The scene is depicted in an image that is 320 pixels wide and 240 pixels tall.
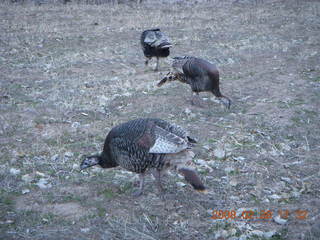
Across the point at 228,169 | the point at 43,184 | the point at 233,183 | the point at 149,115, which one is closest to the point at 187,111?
the point at 149,115

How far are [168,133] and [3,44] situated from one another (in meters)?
8.07

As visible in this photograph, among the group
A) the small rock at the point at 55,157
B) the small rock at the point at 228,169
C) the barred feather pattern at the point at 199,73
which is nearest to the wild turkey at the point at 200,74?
the barred feather pattern at the point at 199,73

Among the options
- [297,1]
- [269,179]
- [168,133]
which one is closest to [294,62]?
[269,179]

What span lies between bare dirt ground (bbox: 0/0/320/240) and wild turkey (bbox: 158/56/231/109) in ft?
1.07

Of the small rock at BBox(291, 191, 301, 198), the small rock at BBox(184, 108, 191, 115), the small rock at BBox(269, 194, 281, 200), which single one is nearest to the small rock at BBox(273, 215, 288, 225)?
the small rock at BBox(269, 194, 281, 200)

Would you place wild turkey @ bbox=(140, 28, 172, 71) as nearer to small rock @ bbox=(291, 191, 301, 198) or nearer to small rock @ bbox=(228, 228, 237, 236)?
small rock @ bbox=(291, 191, 301, 198)

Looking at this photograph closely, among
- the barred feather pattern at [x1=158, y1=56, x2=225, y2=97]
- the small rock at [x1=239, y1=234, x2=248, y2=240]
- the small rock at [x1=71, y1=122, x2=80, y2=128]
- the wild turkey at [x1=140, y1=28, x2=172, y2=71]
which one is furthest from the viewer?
the wild turkey at [x1=140, y1=28, x2=172, y2=71]

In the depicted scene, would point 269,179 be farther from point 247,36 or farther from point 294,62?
point 247,36

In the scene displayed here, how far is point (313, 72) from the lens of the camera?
823 cm

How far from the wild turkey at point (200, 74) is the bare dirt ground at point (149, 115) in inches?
12.9

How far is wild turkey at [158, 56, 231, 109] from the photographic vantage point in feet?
20.3

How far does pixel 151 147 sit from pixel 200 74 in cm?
297

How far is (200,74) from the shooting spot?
20.5ft

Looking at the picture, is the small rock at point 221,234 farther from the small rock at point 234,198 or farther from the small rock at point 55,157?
the small rock at point 55,157
